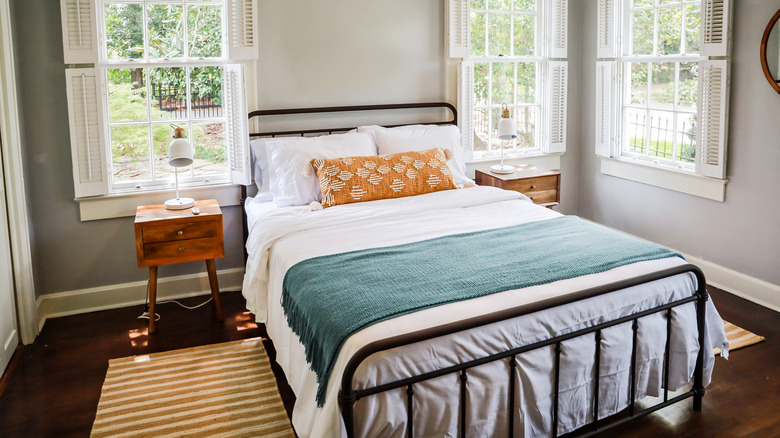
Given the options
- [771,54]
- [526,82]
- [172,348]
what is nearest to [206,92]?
[172,348]

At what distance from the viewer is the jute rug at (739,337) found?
3539 mm

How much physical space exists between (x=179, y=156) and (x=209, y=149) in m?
0.59

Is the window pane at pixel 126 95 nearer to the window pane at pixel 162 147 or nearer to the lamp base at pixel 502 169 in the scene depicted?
the window pane at pixel 162 147

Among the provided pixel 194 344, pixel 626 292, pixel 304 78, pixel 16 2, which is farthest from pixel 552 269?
pixel 16 2

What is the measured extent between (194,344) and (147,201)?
105 centimetres

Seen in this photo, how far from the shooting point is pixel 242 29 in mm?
A: 4137

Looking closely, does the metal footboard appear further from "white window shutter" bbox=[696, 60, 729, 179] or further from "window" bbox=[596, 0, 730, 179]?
"window" bbox=[596, 0, 730, 179]

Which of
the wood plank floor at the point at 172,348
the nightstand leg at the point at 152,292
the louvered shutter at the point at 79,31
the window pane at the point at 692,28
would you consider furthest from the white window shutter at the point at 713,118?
the louvered shutter at the point at 79,31

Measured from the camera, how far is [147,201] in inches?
166

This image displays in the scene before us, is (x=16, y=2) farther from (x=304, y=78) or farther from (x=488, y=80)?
(x=488, y=80)

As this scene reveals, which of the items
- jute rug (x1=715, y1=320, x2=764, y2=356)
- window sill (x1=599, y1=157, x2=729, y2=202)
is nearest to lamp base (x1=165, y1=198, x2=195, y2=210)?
jute rug (x1=715, y1=320, x2=764, y2=356)

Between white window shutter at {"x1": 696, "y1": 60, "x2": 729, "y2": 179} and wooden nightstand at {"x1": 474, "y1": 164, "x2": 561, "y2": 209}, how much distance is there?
100 cm

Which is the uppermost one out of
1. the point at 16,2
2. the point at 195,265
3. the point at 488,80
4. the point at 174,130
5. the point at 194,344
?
the point at 16,2

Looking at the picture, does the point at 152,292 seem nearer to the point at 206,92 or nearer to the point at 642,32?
the point at 206,92
